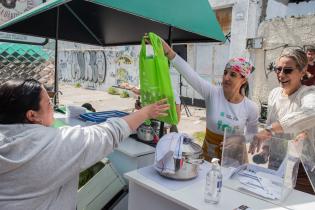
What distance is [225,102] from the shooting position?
7.82ft

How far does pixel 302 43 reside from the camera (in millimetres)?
6547

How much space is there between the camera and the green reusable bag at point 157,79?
1821 mm

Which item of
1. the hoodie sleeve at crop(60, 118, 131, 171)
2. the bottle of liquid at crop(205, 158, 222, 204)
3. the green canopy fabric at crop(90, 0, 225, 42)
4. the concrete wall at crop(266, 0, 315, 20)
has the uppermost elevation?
the concrete wall at crop(266, 0, 315, 20)

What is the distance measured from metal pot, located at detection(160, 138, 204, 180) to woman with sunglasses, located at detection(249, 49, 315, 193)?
1.31 ft

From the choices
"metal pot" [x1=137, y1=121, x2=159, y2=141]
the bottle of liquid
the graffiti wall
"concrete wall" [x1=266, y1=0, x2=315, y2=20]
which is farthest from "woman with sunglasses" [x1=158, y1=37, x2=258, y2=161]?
the graffiti wall

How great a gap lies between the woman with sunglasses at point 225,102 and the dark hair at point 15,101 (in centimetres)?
126

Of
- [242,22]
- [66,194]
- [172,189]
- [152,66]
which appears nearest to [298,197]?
[172,189]

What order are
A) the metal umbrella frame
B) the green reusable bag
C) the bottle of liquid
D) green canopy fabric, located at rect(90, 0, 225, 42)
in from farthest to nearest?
the metal umbrella frame, green canopy fabric, located at rect(90, 0, 225, 42), the green reusable bag, the bottle of liquid

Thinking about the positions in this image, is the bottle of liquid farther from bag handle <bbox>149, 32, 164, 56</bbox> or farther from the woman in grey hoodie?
bag handle <bbox>149, 32, 164, 56</bbox>

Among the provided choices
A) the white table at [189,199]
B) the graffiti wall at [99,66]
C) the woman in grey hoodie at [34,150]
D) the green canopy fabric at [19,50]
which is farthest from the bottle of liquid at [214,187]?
the graffiti wall at [99,66]

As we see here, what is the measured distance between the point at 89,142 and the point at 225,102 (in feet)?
4.71

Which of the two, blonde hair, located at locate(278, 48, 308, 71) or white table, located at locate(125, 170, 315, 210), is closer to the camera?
white table, located at locate(125, 170, 315, 210)

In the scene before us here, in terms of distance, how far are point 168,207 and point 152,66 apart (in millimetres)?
951

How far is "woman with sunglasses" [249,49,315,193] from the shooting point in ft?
6.25
